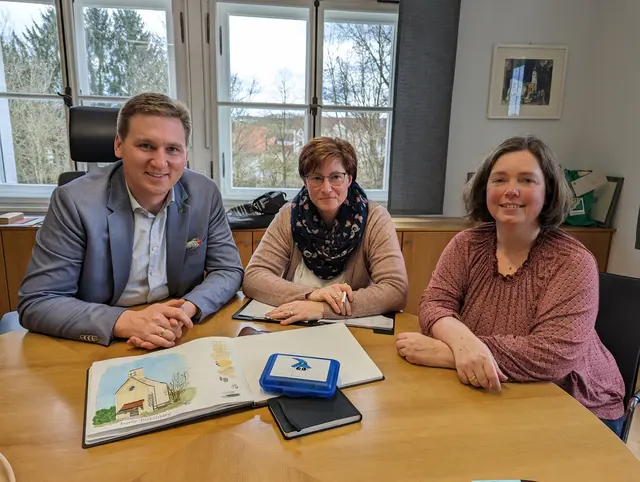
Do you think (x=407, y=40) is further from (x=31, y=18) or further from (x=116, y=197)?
(x=31, y=18)

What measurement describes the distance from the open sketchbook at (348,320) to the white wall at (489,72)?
1.98 meters

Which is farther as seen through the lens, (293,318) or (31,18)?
(31,18)

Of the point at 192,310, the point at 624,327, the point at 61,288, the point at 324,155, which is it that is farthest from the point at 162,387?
the point at 624,327

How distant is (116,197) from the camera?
4.36 ft

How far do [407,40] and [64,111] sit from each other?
2.24m

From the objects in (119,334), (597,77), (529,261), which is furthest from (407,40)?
(119,334)

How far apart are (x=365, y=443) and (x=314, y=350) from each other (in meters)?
0.32

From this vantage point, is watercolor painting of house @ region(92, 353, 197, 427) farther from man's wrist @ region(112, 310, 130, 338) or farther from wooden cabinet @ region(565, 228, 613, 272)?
wooden cabinet @ region(565, 228, 613, 272)

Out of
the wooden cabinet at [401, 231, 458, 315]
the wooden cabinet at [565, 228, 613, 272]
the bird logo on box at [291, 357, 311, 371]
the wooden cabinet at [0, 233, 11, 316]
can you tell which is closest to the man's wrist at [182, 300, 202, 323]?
the bird logo on box at [291, 357, 311, 371]

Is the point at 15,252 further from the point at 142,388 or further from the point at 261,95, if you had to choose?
the point at 142,388

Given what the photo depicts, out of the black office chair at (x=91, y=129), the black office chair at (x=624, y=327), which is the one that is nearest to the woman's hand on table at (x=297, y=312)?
the black office chair at (x=624, y=327)

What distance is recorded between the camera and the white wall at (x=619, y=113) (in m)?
2.61

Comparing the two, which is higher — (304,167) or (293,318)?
(304,167)

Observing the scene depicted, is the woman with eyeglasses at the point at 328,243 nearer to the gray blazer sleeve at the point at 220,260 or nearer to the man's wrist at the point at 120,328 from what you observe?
the gray blazer sleeve at the point at 220,260
